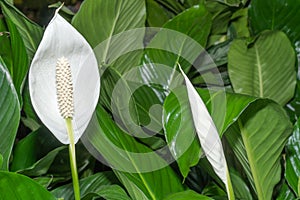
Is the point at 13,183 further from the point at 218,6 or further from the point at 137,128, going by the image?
the point at 218,6

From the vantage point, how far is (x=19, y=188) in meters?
0.53

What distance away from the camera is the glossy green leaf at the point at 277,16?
0.91 m

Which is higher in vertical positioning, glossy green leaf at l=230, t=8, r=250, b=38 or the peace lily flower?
the peace lily flower

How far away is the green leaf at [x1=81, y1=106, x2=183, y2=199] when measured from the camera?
0.67 metres

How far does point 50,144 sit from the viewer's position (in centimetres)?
83

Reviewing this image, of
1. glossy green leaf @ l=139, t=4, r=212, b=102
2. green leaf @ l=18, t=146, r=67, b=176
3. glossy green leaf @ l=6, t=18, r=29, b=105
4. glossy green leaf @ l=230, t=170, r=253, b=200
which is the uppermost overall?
glossy green leaf @ l=6, t=18, r=29, b=105

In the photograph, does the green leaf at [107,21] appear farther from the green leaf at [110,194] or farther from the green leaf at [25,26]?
the green leaf at [110,194]

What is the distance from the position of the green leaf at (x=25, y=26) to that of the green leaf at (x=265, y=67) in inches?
11.2

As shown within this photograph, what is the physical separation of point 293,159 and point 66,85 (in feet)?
1.12

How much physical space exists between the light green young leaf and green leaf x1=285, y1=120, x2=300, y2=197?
212mm

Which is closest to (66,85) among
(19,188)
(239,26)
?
(19,188)

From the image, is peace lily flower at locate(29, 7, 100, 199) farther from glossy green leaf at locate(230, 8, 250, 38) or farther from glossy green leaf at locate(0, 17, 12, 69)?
glossy green leaf at locate(230, 8, 250, 38)

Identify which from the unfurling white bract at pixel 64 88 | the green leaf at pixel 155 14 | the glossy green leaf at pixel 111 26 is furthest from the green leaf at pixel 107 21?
the unfurling white bract at pixel 64 88

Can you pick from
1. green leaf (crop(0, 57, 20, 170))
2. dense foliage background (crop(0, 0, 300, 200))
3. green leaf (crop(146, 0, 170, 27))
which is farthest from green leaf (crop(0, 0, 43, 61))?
green leaf (crop(146, 0, 170, 27))
